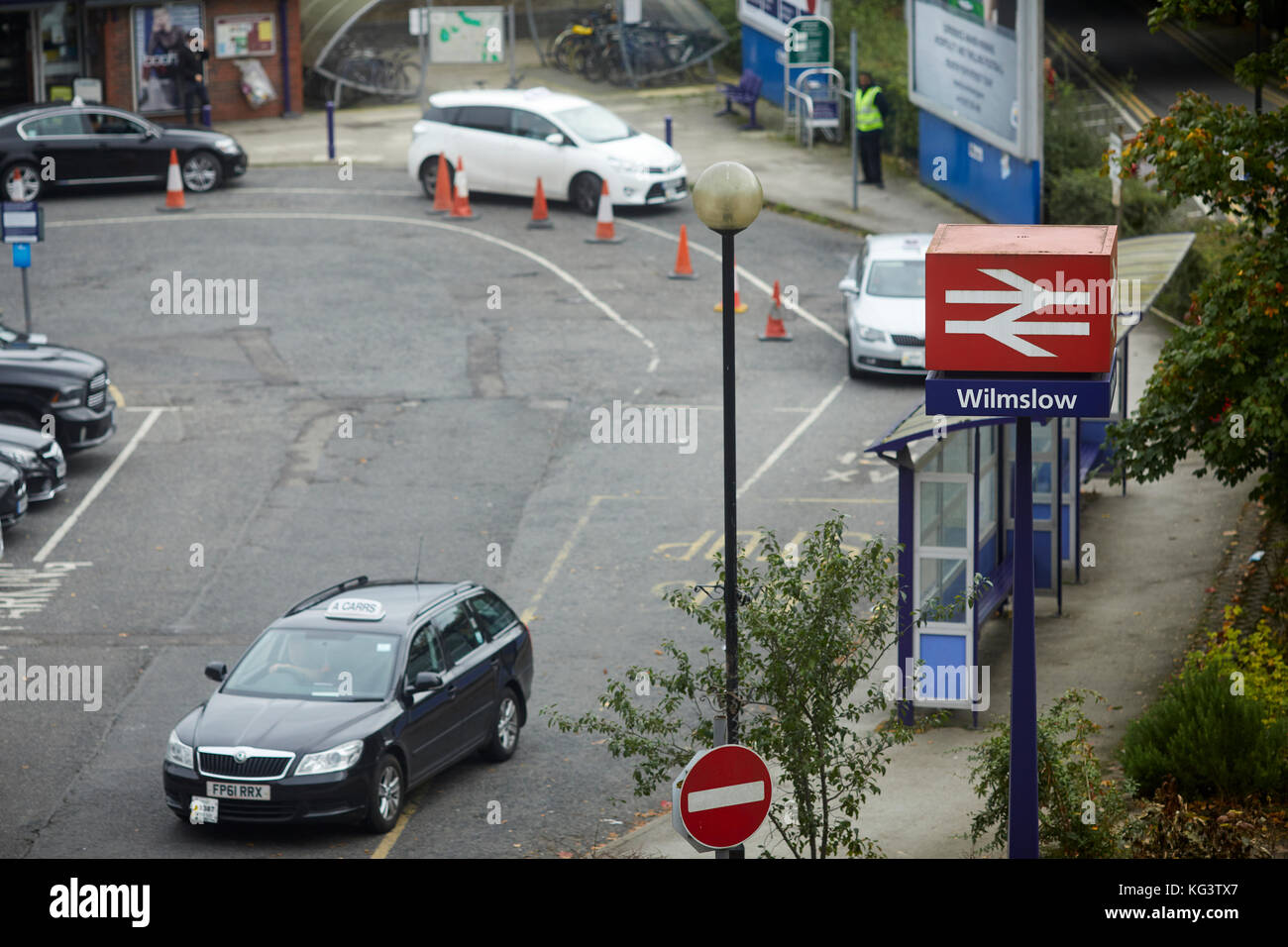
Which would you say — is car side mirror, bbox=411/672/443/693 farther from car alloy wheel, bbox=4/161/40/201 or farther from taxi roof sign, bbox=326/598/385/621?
car alloy wheel, bbox=4/161/40/201

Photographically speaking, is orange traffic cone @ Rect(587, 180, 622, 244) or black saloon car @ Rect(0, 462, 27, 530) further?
orange traffic cone @ Rect(587, 180, 622, 244)

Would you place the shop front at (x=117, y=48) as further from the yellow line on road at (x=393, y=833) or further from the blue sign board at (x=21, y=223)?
the yellow line on road at (x=393, y=833)

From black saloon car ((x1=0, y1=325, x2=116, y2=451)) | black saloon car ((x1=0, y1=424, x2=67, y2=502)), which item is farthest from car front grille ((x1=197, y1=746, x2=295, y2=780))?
black saloon car ((x1=0, y1=325, x2=116, y2=451))

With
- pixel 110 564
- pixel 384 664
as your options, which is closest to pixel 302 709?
pixel 384 664

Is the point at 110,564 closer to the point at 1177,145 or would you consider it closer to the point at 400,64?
the point at 1177,145

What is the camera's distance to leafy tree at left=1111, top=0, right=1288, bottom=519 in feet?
47.8

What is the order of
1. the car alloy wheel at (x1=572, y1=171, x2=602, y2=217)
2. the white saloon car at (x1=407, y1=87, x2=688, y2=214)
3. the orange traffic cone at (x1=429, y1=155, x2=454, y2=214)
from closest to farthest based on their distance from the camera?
the white saloon car at (x1=407, y1=87, x2=688, y2=214) → the car alloy wheel at (x1=572, y1=171, x2=602, y2=217) → the orange traffic cone at (x1=429, y1=155, x2=454, y2=214)

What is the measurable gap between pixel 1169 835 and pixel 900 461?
160 inches

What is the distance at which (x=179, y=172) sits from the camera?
104 feet

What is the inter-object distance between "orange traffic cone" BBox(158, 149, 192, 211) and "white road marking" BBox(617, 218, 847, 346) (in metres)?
7.23

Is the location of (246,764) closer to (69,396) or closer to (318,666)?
(318,666)

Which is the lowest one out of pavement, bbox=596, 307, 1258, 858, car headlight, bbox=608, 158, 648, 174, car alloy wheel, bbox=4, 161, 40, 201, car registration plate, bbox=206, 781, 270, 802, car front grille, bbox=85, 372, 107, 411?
pavement, bbox=596, 307, 1258, 858

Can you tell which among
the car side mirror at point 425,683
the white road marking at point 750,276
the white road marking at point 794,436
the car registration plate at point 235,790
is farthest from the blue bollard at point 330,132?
the car registration plate at point 235,790

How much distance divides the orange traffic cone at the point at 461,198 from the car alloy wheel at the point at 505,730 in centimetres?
1688
